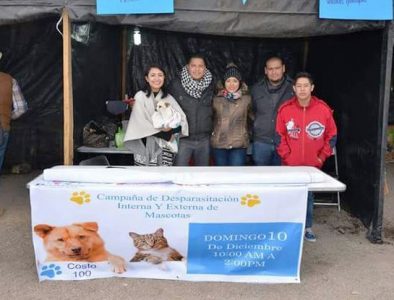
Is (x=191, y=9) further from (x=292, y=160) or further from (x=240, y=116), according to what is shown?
(x=292, y=160)

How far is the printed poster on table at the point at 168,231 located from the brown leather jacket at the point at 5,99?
75.1 inches

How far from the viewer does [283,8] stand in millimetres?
4074

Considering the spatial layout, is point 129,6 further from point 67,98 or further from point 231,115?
point 231,115

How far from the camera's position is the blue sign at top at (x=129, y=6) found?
3.87 meters

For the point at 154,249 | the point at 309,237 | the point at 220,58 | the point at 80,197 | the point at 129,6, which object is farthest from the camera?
the point at 220,58

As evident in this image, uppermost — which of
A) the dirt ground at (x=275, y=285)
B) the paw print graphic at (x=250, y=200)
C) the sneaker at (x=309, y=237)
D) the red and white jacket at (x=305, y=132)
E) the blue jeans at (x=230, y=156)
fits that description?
the red and white jacket at (x=305, y=132)

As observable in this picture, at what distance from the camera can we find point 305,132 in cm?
427

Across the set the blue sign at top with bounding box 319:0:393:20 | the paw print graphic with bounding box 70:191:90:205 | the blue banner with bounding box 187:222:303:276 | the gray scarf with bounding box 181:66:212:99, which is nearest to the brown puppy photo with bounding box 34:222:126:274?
the paw print graphic with bounding box 70:191:90:205

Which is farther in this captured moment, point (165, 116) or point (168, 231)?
point (165, 116)

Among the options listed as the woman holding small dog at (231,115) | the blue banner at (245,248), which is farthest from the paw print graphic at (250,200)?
the woman holding small dog at (231,115)

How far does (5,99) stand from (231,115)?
235 centimetres

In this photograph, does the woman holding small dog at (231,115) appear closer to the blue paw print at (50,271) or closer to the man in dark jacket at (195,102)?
the man in dark jacket at (195,102)

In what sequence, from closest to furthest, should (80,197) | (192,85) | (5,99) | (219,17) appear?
1. (80,197)
2. (219,17)
3. (192,85)
4. (5,99)

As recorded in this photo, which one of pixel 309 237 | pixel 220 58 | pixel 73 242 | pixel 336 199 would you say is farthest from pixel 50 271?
pixel 220 58
